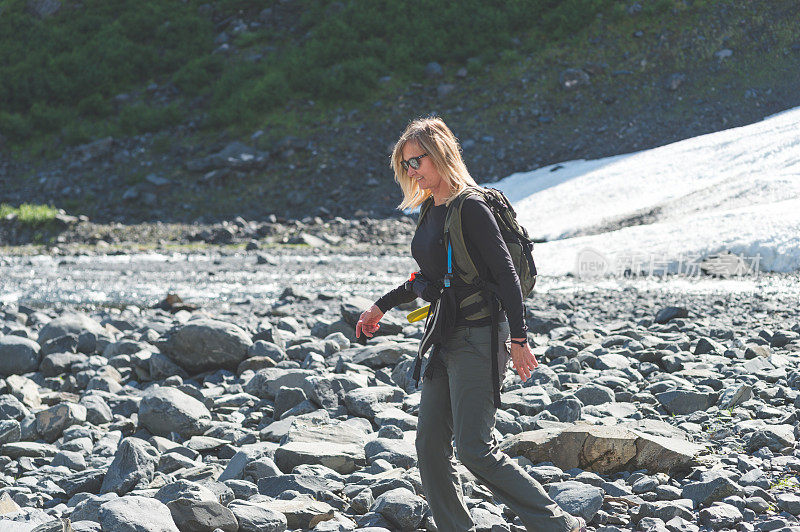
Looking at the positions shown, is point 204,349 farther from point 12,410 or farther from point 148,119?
point 148,119

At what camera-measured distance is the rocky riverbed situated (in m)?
4.59

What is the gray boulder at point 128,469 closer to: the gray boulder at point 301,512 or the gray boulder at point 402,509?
the gray boulder at point 301,512

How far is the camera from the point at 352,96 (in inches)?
1544

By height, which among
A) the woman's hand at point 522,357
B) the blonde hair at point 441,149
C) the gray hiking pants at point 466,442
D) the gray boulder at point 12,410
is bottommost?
the gray boulder at point 12,410

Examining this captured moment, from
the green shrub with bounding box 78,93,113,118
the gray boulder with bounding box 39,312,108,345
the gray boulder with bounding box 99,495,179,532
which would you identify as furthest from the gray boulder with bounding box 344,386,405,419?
the green shrub with bounding box 78,93,113,118

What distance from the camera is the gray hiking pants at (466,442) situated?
3756mm

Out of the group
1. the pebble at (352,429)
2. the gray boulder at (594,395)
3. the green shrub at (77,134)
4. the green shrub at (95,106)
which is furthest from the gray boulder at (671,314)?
the green shrub at (95,106)

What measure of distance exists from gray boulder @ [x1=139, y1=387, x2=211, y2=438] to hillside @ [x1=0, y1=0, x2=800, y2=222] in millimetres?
24826

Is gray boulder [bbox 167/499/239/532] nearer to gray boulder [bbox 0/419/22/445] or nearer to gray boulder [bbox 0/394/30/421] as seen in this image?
gray boulder [bbox 0/419/22/445]

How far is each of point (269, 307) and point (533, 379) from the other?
8.71 meters

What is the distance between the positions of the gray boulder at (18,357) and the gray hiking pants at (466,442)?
287 inches

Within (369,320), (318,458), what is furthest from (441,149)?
(318,458)

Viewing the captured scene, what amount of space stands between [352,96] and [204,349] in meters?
31.8

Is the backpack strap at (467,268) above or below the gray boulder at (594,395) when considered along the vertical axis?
above
